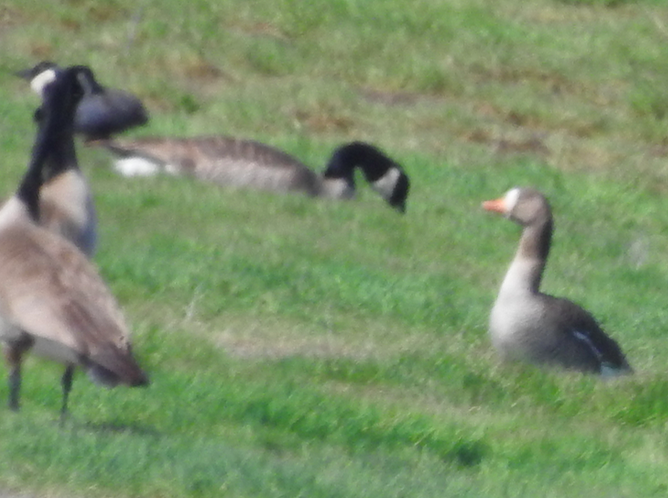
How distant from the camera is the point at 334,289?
38.1 feet

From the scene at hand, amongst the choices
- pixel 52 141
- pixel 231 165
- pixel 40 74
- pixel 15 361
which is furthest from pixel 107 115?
pixel 15 361

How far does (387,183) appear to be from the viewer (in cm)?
1628

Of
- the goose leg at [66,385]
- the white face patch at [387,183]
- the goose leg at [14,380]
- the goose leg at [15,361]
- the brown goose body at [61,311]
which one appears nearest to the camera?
the brown goose body at [61,311]

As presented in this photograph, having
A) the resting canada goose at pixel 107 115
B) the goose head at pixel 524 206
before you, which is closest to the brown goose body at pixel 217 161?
the resting canada goose at pixel 107 115

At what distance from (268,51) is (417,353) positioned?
44.6ft

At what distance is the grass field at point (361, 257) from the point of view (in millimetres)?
7754

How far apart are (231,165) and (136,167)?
3.10ft

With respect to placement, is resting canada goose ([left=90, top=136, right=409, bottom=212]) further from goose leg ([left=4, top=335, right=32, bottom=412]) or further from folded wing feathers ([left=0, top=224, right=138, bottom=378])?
folded wing feathers ([left=0, top=224, right=138, bottom=378])

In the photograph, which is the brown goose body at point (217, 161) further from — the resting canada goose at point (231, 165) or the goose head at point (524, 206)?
the goose head at point (524, 206)

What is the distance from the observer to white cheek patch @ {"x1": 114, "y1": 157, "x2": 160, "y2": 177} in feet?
52.5

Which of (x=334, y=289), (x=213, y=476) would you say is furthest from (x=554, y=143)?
(x=213, y=476)

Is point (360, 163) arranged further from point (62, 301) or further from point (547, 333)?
point (62, 301)

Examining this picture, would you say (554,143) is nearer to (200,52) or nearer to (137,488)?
(200,52)

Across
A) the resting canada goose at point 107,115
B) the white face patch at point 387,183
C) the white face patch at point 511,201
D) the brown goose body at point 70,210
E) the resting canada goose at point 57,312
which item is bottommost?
the resting canada goose at point 107,115
